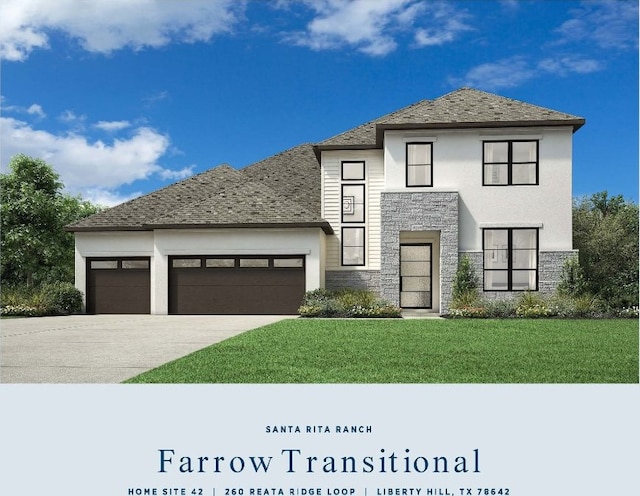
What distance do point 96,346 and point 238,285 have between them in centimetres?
986

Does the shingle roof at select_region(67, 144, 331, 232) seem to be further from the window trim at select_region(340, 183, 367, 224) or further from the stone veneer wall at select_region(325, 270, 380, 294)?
the stone veneer wall at select_region(325, 270, 380, 294)

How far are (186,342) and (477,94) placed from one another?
52.3 ft

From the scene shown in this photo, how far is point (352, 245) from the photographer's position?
23094mm

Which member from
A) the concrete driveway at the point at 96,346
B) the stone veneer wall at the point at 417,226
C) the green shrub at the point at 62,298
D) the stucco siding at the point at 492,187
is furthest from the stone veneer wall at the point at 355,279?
the green shrub at the point at 62,298

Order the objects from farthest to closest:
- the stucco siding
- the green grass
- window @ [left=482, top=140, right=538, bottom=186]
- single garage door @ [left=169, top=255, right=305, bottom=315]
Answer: single garage door @ [left=169, top=255, right=305, bottom=315] → window @ [left=482, top=140, right=538, bottom=186] → the stucco siding → the green grass

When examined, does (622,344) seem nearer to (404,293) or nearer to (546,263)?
(546,263)

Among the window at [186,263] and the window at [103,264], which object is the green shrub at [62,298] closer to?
the window at [103,264]

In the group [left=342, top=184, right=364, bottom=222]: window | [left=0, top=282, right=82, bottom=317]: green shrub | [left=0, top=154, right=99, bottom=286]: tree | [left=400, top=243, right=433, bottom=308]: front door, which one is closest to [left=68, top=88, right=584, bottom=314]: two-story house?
[left=342, top=184, right=364, bottom=222]: window

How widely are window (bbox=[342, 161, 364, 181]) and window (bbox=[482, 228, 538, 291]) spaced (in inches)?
206

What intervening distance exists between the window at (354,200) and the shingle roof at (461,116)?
158 cm

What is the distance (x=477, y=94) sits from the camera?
75.8 feet

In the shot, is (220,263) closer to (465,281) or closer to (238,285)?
(238,285)

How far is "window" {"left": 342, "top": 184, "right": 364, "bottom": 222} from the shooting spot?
23125mm

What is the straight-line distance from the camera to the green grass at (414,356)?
8141mm
